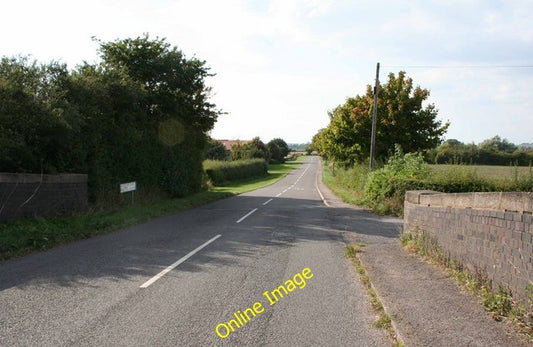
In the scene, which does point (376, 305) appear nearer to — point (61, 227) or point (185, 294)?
point (185, 294)

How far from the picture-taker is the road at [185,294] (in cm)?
474

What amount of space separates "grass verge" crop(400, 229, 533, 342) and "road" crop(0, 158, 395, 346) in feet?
4.56

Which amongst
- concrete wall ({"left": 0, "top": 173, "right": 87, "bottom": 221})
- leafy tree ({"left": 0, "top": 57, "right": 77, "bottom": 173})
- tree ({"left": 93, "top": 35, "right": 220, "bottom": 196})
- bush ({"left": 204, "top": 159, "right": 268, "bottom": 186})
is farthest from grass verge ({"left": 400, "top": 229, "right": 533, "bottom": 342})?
bush ({"left": 204, "top": 159, "right": 268, "bottom": 186})

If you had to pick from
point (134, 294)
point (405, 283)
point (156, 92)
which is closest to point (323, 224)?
point (405, 283)

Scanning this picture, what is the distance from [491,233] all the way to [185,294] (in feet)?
13.7

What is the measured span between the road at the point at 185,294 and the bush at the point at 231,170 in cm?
3239

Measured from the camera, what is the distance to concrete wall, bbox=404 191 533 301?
5031mm

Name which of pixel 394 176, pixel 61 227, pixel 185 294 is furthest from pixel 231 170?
pixel 185 294

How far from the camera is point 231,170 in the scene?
50.7m

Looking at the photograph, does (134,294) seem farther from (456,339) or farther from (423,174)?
(423,174)

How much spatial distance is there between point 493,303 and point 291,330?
243 centimetres

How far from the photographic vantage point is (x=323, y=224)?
14742 mm

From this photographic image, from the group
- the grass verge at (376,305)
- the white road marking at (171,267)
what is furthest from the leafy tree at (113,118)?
the grass verge at (376,305)

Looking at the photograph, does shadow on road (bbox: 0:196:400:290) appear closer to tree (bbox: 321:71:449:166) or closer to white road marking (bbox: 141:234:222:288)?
white road marking (bbox: 141:234:222:288)
